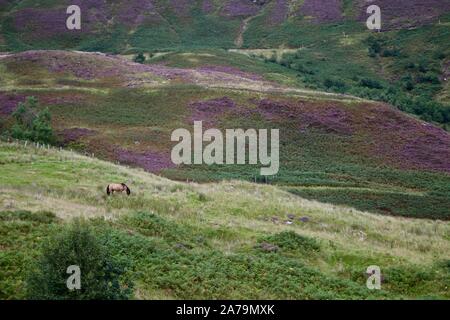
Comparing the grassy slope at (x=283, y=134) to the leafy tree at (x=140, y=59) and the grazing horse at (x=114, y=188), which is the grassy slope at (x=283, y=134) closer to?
the grazing horse at (x=114, y=188)

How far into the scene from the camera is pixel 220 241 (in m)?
21.5

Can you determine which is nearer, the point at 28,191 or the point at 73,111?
the point at 28,191

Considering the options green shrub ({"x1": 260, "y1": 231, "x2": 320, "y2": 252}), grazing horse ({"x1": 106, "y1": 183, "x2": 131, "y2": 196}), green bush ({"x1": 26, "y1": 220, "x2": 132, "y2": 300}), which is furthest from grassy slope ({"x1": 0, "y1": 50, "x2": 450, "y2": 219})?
green bush ({"x1": 26, "y1": 220, "x2": 132, "y2": 300})

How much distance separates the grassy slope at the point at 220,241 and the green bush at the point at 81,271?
4.74ft

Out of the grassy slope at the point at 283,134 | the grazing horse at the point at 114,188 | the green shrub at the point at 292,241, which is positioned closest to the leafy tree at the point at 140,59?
the grassy slope at the point at 283,134

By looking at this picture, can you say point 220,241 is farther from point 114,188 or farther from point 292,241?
point 114,188

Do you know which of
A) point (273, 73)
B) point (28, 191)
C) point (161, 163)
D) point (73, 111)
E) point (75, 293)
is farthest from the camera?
point (273, 73)

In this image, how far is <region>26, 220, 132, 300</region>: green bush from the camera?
1355 centimetres

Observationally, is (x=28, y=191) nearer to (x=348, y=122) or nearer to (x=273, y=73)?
(x=348, y=122)

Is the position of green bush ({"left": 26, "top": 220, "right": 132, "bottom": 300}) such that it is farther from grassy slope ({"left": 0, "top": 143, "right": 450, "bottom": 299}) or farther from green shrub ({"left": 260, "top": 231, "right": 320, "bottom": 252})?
green shrub ({"left": 260, "top": 231, "right": 320, "bottom": 252})

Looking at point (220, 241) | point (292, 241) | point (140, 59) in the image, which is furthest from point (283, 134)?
point (140, 59)

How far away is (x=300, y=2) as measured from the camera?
159 m

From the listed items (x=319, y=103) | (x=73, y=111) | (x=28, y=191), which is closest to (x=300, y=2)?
(x=319, y=103)

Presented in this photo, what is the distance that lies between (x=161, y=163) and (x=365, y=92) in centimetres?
5734
